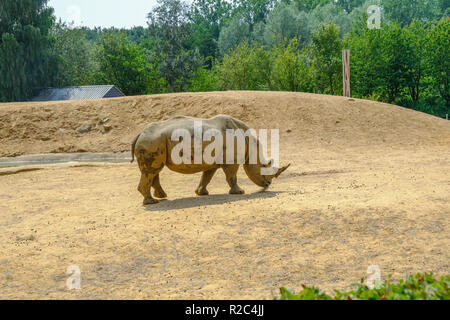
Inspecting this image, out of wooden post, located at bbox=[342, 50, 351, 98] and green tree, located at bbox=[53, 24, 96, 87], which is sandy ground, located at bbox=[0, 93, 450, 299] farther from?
green tree, located at bbox=[53, 24, 96, 87]

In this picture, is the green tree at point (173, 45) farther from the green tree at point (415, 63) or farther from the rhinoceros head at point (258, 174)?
the rhinoceros head at point (258, 174)

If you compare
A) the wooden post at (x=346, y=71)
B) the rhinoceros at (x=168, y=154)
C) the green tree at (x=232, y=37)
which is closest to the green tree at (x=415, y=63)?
the wooden post at (x=346, y=71)

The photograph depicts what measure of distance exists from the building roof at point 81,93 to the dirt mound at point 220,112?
1199 centimetres

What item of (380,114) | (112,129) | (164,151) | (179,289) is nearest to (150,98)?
(112,129)

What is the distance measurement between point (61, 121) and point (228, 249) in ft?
63.9

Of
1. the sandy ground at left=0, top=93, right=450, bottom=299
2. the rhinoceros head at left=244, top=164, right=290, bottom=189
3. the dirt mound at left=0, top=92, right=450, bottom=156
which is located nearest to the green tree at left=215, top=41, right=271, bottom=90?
the dirt mound at left=0, top=92, right=450, bottom=156

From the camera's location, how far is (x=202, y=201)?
921 cm

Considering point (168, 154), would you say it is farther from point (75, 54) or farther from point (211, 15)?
point (211, 15)

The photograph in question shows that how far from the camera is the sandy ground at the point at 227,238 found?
5746 mm

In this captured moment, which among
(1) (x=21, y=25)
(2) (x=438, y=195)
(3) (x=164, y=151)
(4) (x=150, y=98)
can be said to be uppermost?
(1) (x=21, y=25)

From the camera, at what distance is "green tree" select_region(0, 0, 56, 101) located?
41469 mm

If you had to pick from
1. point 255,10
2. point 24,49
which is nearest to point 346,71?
point 24,49

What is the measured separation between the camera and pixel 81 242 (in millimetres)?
7328
